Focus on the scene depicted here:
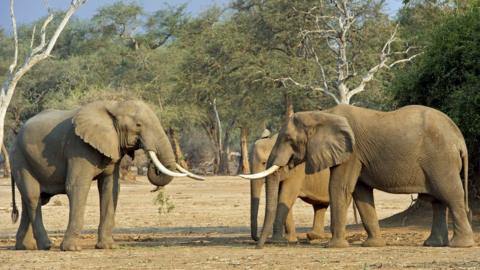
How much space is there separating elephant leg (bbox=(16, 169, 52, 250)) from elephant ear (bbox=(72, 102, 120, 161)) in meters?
1.28

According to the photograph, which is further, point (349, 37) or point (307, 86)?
point (349, 37)

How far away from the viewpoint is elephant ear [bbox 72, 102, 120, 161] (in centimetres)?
1570

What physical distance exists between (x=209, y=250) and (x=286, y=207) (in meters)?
1.89

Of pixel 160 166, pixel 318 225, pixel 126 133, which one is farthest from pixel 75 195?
pixel 318 225

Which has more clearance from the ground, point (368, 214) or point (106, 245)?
point (368, 214)

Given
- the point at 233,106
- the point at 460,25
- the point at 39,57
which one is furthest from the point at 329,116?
the point at 233,106

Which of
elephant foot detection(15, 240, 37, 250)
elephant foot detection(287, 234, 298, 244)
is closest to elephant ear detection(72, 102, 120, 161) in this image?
elephant foot detection(15, 240, 37, 250)

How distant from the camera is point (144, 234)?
20.6m

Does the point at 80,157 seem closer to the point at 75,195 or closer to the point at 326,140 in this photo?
the point at 75,195

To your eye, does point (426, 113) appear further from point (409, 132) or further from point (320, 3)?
point (320, 3)

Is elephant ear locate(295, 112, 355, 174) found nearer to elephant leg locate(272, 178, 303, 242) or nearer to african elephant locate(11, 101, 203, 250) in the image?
elephant leg locate(272, 178, 303, 242)

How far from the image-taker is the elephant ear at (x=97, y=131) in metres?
15.7

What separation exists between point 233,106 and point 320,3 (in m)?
16.4

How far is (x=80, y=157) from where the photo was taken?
51.9 feet
